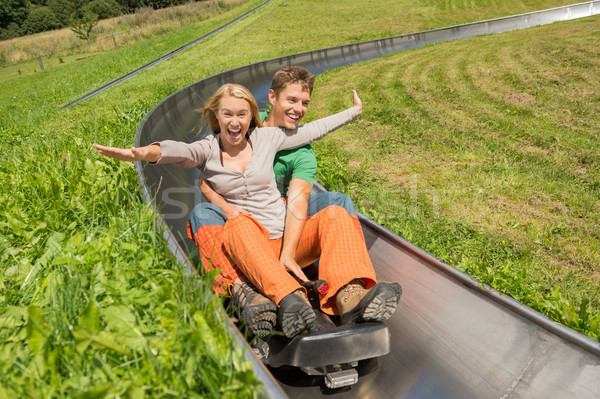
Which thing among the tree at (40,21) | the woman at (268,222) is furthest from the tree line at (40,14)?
the woman at (268,222)

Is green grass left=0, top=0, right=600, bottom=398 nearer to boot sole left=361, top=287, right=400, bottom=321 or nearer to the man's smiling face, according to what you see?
boot sole left=361, top=287, right=400, bottom=321

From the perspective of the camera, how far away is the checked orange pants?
7.23 ft

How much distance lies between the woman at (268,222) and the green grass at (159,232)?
467 mm

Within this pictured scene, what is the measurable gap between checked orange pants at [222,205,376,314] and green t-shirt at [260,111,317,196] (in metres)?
0.50

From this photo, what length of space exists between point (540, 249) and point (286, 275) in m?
2.65

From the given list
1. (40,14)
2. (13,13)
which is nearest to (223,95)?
(40,14)

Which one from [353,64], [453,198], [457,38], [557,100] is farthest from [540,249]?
[457,38]

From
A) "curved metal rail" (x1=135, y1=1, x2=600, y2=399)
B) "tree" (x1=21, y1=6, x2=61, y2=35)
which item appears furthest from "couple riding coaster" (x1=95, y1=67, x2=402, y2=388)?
"tree" (x1=21, y1=6, x2=61, y2=35)

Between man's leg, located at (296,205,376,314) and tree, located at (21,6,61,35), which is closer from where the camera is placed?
man's leg, located at (296,205,376,314)

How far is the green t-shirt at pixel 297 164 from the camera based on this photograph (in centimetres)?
310

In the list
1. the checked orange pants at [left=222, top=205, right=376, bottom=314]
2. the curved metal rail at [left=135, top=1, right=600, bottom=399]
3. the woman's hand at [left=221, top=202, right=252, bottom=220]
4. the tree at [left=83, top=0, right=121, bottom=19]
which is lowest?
the curved metal rail at [left=135, top=1, right=600, bottom=399]

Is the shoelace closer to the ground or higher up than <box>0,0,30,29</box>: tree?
closer to the ground

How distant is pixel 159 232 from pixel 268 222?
84 centimetres

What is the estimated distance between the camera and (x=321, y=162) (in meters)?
5.66
